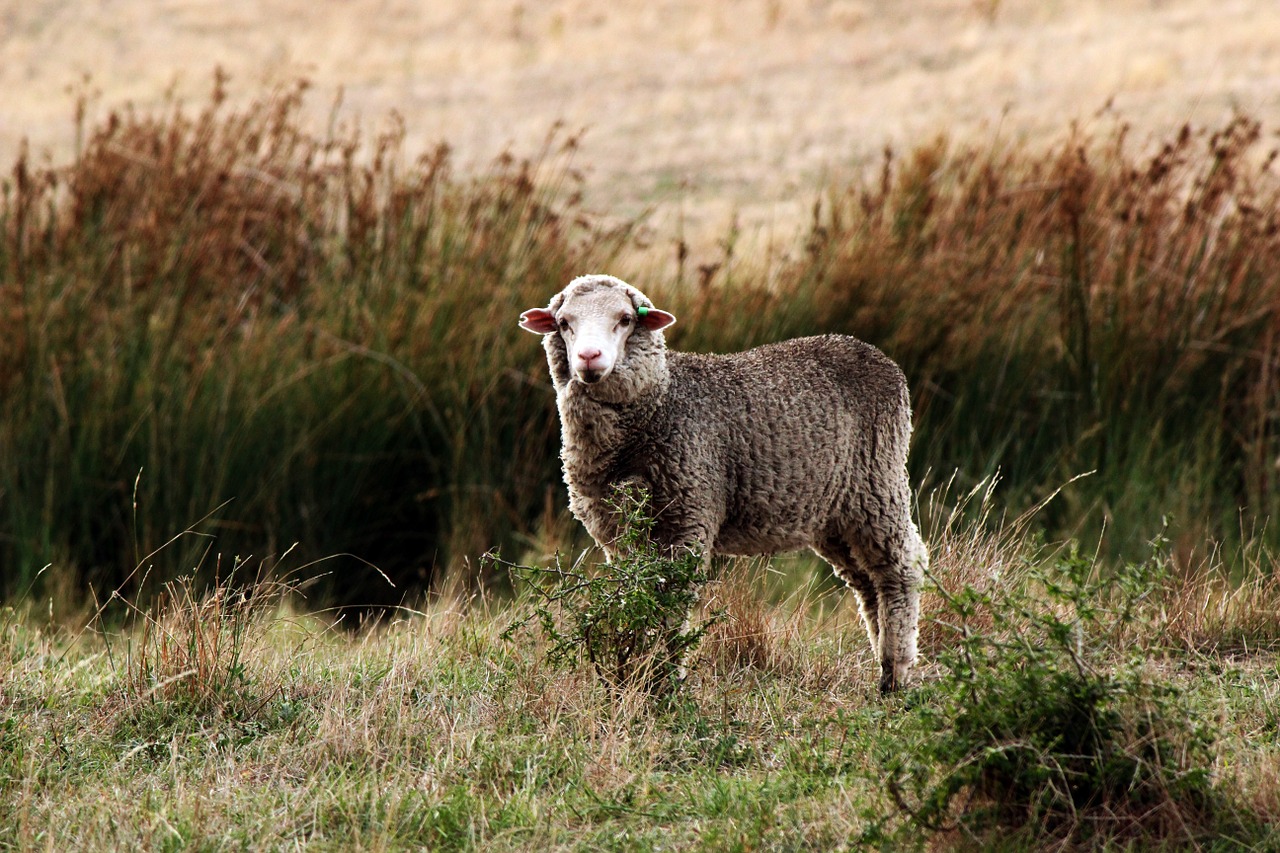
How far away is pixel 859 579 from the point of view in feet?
13.4

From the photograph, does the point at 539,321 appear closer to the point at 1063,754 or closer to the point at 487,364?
the point at 1063,754

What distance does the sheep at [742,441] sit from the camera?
3578 millimetres

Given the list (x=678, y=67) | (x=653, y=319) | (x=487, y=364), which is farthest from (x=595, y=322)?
(x=678, y=67)

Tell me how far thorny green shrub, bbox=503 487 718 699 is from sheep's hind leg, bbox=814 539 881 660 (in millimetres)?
481

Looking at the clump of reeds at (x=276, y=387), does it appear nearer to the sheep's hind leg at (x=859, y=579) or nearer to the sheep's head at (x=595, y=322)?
the sheep's hind leg at (x=859, y=579)

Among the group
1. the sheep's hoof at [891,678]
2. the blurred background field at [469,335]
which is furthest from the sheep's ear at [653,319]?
the blurred background field at [469,335]

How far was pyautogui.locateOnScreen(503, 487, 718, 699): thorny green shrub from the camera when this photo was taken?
351cm

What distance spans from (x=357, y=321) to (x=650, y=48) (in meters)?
21.5

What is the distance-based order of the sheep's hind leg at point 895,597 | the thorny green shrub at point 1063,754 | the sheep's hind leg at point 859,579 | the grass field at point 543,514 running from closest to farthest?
1. the thorny green shrub at point 1063,754
2. the grass field at point 543,514
3. the sheep's hind leg at point 895,597
4. the sheep's hind leg at point 859,579

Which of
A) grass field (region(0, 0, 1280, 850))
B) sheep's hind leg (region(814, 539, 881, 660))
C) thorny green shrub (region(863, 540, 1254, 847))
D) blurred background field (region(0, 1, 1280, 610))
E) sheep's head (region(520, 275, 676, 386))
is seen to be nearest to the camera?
thorny green shrub (region(863, 540, 1254, 847))

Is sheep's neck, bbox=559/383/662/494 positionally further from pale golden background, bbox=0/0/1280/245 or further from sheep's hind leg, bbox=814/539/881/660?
pale golden background, bbox=0/0/1280/245

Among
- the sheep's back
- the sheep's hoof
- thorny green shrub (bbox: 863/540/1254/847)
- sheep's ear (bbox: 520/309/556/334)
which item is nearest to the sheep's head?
sheep's ear (bbox: 520/309/556/334)

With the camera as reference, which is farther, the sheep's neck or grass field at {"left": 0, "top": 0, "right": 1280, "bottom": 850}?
the sheep's neck

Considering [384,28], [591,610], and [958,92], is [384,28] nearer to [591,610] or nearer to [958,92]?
[958,92]
